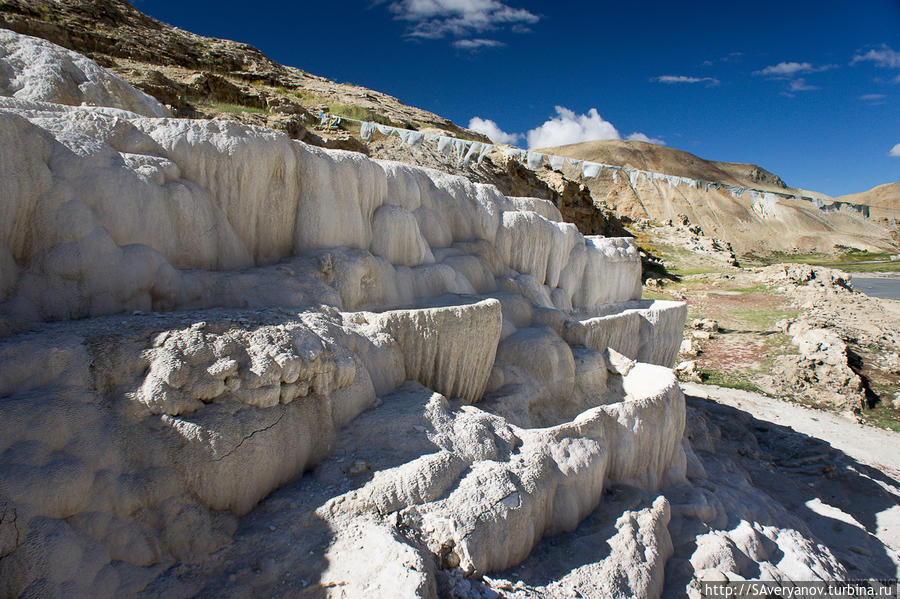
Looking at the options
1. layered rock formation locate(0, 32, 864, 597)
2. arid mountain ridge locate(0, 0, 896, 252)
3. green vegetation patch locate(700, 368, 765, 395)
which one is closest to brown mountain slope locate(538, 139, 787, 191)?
arid mountain ridge locate(0, 0, 896, 252)

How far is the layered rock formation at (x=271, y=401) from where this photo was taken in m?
3.63

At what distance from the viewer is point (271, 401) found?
15.3 feet

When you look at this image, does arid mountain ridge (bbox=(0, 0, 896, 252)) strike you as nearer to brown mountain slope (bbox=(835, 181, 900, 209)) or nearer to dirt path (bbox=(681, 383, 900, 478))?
dirt path (bbox=(681, 383, 900, 478))


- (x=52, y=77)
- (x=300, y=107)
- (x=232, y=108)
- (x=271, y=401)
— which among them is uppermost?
(x=300, y=107)

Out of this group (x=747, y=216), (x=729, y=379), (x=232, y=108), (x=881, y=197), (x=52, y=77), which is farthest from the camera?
(x=881, y=197)

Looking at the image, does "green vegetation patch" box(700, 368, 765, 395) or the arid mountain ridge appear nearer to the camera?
the arid mountain ridge

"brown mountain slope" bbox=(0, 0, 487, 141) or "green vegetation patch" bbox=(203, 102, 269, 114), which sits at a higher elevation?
"brown mountain slope" bbox=(0, 0, 487, 141)

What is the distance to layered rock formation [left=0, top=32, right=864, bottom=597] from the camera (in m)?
3.63

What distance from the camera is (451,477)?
16.1ft

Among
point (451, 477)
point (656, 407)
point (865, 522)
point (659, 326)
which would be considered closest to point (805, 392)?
point (865, 522)

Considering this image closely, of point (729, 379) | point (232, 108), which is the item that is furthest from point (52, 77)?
point (729, 379)

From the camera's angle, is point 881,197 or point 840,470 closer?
point 840,470

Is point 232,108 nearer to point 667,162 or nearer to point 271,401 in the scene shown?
point 271,401

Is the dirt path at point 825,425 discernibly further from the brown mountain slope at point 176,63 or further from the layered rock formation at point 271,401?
the brown mountain slope at point 176,63
